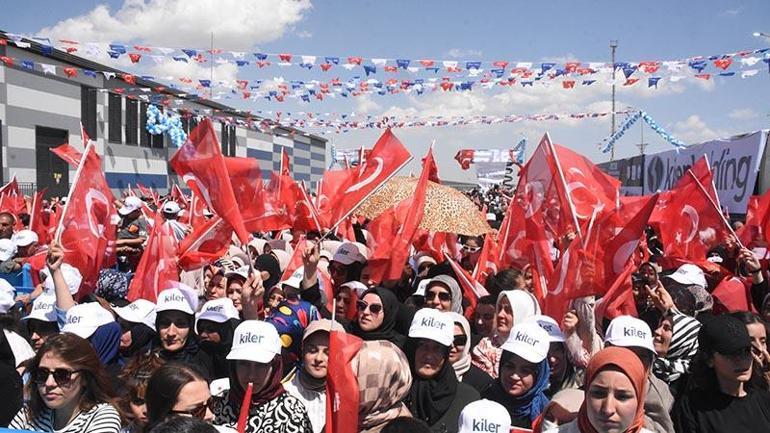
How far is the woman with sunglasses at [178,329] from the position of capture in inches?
151

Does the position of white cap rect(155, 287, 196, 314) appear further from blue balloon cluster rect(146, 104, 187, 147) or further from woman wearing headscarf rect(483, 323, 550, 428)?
blue balloon cluster rect(146, 104, 187, 147)

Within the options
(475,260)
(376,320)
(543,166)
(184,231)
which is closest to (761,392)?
(376,320)

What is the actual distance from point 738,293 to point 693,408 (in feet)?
9.73

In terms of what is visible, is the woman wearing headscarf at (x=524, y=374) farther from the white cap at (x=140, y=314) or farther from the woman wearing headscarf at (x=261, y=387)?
the white cap at (x=140, y=314)

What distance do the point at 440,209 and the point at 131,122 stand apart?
21.1m

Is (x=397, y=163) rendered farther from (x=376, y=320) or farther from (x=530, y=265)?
(x=376, y=320)

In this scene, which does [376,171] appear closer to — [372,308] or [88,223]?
[372,308]

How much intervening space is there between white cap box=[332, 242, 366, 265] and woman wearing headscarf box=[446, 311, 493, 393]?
2.56 m

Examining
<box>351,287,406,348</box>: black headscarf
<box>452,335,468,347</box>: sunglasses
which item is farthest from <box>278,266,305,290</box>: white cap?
<box>452,335,468,347</box>: sunglasses

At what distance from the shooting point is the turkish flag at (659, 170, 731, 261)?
6660 mm

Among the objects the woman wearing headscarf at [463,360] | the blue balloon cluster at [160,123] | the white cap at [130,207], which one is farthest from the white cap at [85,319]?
the blue balloon cluster at [160,123]

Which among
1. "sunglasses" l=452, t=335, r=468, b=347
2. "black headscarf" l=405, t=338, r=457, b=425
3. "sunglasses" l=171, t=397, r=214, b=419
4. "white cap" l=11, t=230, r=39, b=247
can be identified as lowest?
"black headscarf" l=405, t=338, r=457, b=425

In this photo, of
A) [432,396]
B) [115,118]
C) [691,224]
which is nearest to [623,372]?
[432,396]

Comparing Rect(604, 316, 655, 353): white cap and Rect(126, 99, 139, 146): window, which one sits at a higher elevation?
Rect(126, 99, 139, 146): window
